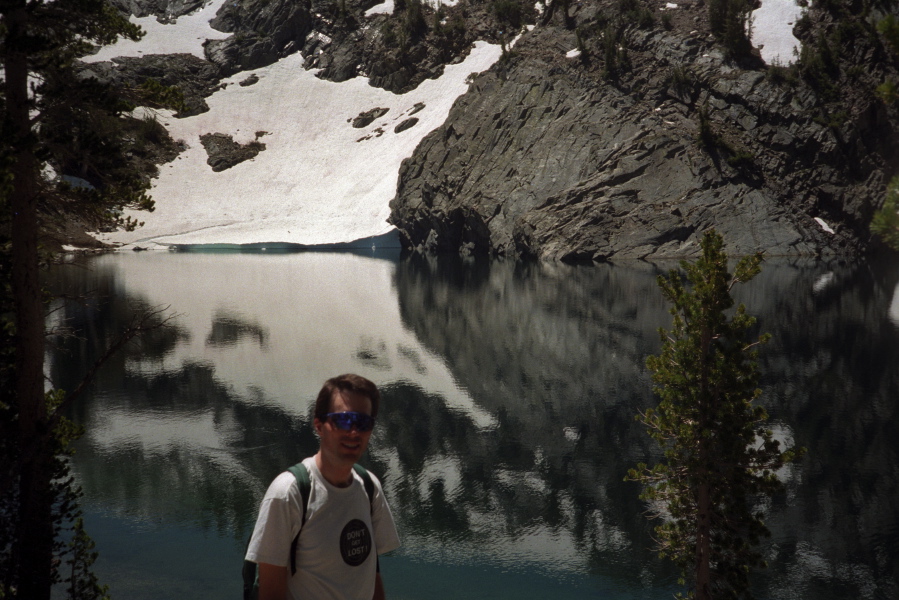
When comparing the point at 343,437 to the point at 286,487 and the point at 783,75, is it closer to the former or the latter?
the point at 286,487

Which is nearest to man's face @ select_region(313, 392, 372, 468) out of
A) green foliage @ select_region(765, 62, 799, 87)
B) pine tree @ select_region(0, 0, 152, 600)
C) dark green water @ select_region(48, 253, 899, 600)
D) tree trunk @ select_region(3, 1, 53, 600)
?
pine tree @ select_region(0, 0, 152, 600)

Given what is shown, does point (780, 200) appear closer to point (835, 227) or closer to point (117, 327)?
point (835, 227)

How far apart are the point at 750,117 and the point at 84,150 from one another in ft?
209

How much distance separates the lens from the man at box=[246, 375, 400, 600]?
11.5 ft

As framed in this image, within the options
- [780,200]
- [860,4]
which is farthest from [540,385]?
[860,4]

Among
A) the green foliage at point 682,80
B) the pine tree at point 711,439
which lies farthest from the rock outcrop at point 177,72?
the pine tree at point 711,439

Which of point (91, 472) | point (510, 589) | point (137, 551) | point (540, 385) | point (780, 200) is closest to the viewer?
point (510, 589)

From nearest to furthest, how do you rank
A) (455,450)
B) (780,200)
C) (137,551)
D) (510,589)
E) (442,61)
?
(510,589) → (137,551) → (455,450) → (780,200) → (442,61)

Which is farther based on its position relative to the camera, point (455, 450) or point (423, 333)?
point (423, 333)

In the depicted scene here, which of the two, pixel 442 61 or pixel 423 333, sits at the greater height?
pixel 442 61

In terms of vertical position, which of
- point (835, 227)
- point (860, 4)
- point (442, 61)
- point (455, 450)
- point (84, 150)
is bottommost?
point (455, 450)

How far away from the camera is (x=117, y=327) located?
29.5 metres

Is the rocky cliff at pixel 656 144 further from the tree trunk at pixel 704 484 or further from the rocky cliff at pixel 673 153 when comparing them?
the tree trunk at pixel 704 484

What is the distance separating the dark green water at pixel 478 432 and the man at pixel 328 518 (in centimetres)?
616
